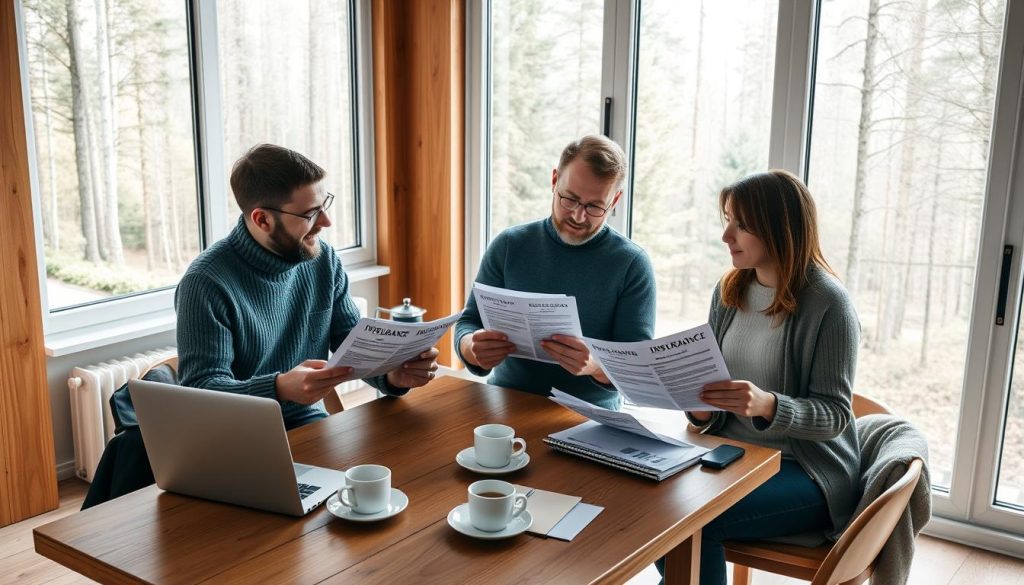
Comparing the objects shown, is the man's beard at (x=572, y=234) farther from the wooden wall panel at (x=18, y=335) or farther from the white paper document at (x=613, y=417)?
the wooden wall panel at (x=18, y=335)

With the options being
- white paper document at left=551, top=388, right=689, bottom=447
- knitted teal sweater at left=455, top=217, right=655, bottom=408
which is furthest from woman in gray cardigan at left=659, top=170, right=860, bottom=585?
knitted teal sweater at left=455, top=217, right=655, bottom=408

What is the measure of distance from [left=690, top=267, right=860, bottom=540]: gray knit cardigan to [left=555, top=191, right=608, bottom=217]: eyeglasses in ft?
1.81

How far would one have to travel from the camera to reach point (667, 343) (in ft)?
5.50

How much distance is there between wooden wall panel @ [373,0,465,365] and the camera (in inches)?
152

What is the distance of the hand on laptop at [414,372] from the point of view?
205cm

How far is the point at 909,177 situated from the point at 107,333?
2.67m

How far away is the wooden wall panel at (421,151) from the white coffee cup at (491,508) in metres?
2.58

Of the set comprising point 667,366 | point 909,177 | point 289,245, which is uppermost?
point 909,177

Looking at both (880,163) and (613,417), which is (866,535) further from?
(880,163)

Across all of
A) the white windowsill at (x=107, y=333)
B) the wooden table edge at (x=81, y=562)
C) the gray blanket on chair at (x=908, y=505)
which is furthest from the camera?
the white windowsill at (x=107, y=333)

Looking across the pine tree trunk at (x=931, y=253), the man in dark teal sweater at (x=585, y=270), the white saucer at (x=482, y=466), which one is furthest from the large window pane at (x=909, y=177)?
the white saucer at (x=482, y=466)

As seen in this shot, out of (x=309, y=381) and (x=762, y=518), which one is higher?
(x=309, y=381)

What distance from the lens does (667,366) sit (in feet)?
5.63

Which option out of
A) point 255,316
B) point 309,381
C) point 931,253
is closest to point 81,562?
point 309,381
